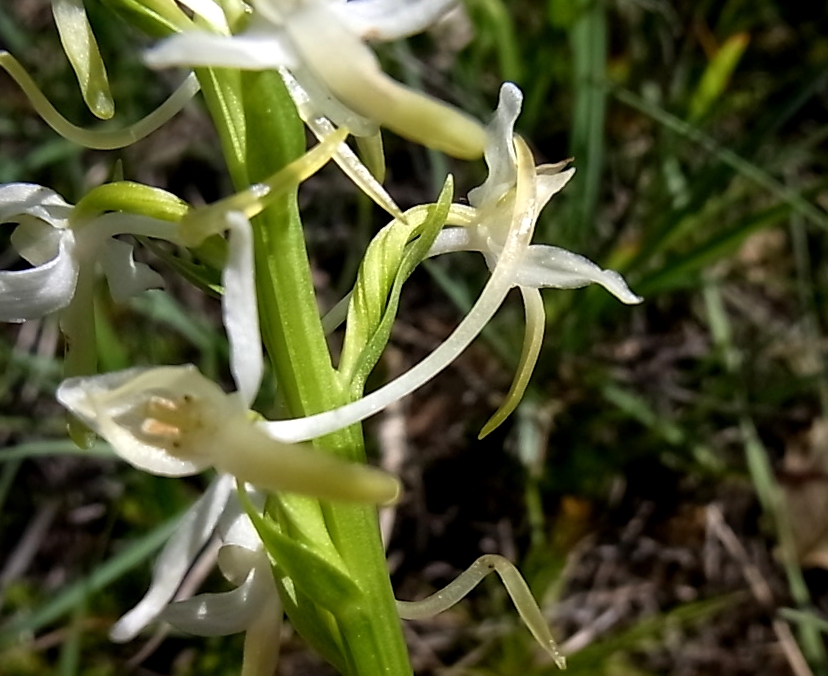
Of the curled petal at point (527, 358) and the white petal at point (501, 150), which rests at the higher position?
the white petal at point (501, 150)

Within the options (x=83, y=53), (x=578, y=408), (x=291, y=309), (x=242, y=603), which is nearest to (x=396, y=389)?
(x=291, y=309)

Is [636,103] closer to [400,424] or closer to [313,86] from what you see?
[400,424]

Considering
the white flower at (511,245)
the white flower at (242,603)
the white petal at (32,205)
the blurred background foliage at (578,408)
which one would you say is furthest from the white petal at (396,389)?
the blurred background foliage at (578,408)

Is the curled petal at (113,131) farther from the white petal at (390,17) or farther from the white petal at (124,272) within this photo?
the white petal at (390,17)

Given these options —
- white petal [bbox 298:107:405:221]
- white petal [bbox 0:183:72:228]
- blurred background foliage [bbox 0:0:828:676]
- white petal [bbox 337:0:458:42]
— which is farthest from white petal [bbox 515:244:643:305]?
blurred background foliage [bbox 0:0:828:676]

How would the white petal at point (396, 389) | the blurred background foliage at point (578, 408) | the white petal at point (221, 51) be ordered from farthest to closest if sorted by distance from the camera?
the blurred background foliage at point (578, 408) → the white petal at point (396, 389) → the white petal at point (221, 51)

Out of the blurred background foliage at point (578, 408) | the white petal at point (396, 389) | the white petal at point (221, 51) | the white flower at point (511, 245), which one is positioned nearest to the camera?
the white petal at point (221, 51)

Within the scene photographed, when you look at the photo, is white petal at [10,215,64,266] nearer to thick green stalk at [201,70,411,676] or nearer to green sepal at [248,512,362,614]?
thick green stalk at [201,70,411,676]
